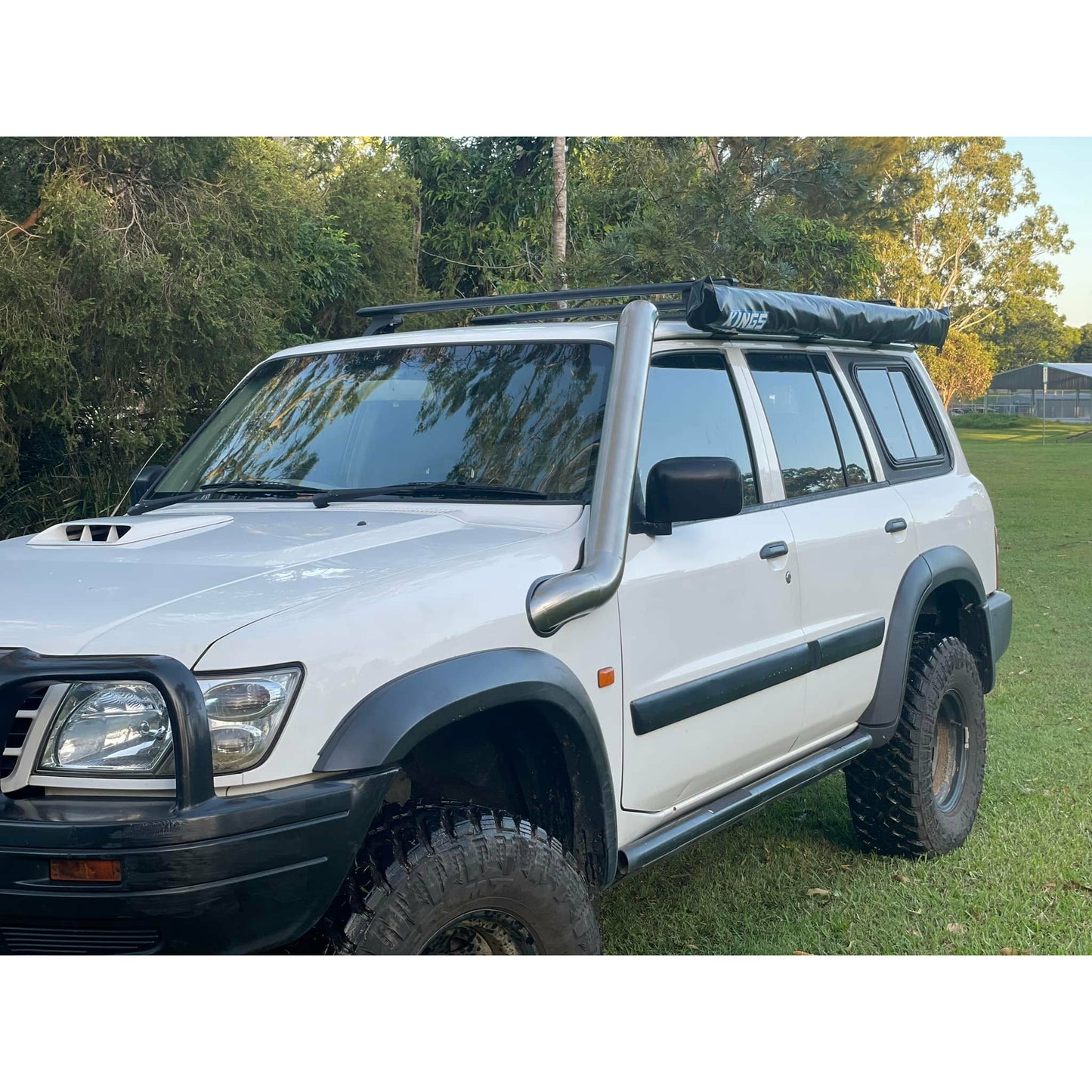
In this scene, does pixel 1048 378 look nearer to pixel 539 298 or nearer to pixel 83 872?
pixel 539 298

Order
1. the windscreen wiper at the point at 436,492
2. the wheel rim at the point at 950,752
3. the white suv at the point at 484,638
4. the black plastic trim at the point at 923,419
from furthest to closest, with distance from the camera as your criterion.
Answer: the wheel rim at the point at 950,752 → the black plastic trim at the point at 923,419 → the windscreen wiper at the point at 436,492 → the white suv at the point at 484,638

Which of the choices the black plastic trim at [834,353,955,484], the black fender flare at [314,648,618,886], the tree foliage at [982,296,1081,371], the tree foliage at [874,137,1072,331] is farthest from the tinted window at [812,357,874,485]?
the tree foliage at [982,296,1081,371]

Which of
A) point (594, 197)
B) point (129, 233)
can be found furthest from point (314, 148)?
point (129, 233)

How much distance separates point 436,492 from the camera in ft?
11.5

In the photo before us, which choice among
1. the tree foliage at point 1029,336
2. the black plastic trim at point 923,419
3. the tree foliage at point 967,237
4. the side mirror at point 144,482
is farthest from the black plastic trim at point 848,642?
the tree foliage at point 1029,336

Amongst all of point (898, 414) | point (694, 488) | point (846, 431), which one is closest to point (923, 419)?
point (898, 414)

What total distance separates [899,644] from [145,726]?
311 centimetres

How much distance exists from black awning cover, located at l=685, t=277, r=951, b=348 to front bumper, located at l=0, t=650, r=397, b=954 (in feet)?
6.46

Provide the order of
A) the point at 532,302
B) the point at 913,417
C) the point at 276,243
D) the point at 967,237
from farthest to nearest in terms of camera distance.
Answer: the point at 967,237 < the point at 276,243 < the point at 913,417 < the point at 532,302

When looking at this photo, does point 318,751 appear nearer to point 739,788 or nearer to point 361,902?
point 361,902

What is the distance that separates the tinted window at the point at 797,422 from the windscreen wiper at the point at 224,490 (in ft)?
5.26

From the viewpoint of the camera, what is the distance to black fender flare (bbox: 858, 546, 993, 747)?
460 cm

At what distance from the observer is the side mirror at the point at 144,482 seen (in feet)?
13.9

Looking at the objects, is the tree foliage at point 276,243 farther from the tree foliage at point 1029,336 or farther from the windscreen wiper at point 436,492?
the tree foliage at point 1029,336
